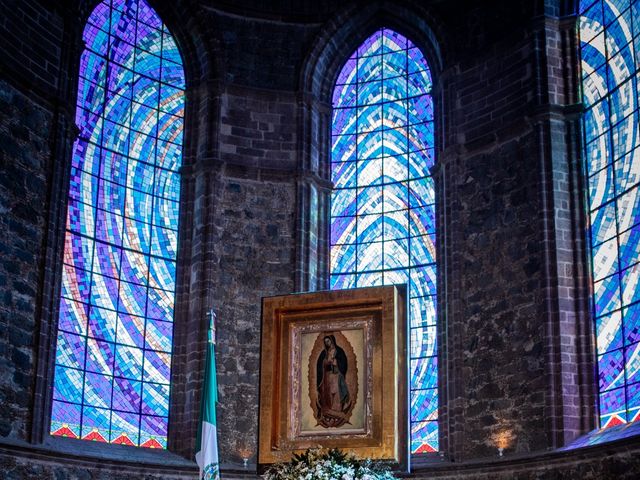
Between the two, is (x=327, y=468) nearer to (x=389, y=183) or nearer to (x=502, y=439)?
(x=502, y=439)

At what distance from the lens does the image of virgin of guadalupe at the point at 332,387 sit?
13297 mm

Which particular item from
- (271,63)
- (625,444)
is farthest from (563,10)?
(625,444)

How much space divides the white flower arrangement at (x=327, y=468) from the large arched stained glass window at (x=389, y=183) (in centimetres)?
782

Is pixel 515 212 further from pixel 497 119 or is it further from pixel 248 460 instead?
pixel 248 460

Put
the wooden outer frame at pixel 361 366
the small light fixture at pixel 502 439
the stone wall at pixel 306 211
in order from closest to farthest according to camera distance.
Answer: the wooden outer frame at pixel 361 366 < the stone wall at pixel 306 211 < the small light fixture at pixel 502 439

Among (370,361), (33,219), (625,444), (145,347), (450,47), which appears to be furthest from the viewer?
(450,47)

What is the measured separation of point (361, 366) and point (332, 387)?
14.9 inches

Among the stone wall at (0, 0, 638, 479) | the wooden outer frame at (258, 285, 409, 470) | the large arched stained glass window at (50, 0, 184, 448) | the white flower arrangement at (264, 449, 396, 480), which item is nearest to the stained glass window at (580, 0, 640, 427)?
the stone wall at (0, 0, 638, 479)

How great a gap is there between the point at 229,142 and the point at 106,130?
2098mm

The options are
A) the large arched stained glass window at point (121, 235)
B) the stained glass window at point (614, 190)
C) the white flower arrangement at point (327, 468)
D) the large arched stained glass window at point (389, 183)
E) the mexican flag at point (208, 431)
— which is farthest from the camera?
the large arched stained glass window at point (389, 183)

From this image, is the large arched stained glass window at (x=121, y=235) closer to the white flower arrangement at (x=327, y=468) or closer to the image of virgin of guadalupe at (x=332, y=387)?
the image of virgin of guadalupe at (x=332, y=387)

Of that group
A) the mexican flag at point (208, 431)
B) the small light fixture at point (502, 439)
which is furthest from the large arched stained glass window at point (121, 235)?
the small light fixture at point (502, 439)

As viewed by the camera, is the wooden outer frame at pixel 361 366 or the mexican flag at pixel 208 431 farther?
the mexican flag at pixel 208 431

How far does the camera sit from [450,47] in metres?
21.5
